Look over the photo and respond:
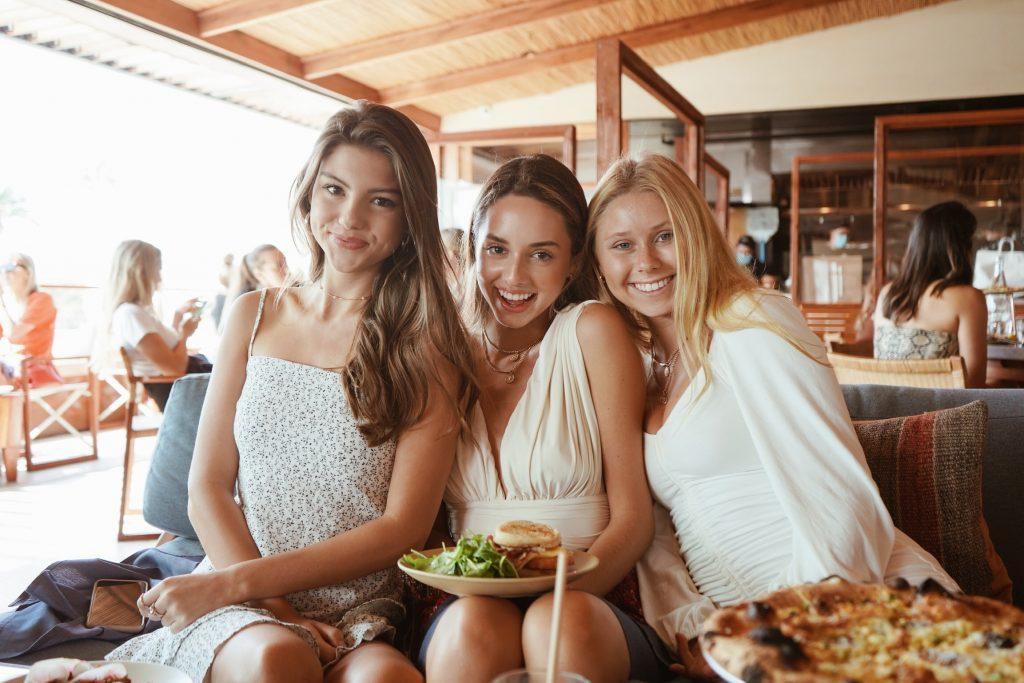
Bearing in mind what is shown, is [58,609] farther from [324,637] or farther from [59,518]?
[59,518]

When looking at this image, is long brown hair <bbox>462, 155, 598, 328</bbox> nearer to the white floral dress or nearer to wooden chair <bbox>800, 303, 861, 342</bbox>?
the white floral dress

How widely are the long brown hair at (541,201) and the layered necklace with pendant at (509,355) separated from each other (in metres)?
0.06

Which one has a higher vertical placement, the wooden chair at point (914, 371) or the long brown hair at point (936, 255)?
the long brown hair at point (936, 255)

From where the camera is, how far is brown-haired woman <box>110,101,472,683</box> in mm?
1608

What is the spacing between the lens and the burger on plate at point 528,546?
134 cm

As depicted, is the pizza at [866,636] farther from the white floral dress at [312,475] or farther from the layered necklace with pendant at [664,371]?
the white floral dress at [312,475]

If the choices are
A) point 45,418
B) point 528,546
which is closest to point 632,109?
point 45,418

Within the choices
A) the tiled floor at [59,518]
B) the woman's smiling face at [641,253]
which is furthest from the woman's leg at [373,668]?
the tiled floor at [59,518]

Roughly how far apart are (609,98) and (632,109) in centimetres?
495

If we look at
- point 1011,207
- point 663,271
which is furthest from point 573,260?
point 1011,207

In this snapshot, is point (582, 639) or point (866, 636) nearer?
point (866, 636)

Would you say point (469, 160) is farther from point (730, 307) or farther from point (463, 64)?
point (730, 307)

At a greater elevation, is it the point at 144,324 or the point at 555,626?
the point at 144,324

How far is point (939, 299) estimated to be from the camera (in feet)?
13.4
